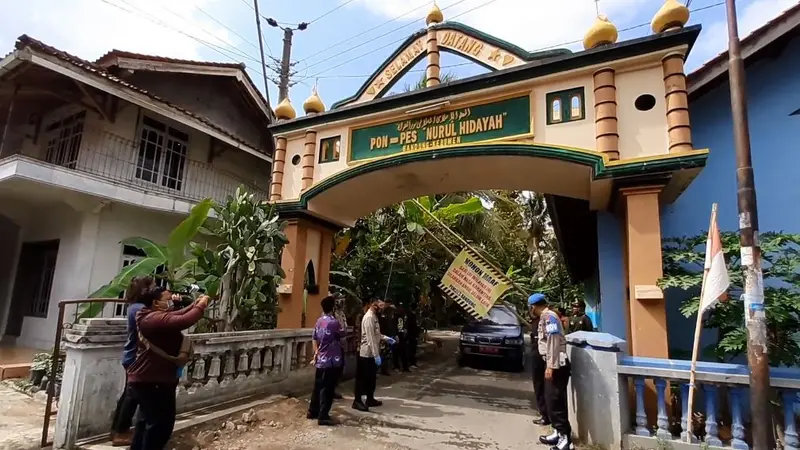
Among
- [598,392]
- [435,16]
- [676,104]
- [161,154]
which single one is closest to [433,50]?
[435,16]

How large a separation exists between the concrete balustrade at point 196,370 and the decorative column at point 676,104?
6097 millimetres

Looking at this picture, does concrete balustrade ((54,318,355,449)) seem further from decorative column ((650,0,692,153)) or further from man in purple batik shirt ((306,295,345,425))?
decorative column ((650,0,692,153))

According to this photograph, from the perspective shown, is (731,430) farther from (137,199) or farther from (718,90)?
(137,199)

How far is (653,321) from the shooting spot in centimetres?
500

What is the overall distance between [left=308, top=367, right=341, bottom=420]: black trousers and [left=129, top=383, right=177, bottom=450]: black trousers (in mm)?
2087

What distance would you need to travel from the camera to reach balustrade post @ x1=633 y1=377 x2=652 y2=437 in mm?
4621

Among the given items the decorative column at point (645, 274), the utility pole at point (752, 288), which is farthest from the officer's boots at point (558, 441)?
the utility pole at point (752, 288)

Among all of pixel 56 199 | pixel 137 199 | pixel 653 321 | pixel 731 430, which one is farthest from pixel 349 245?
pixel 731 430

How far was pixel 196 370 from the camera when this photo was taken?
5.64 meters

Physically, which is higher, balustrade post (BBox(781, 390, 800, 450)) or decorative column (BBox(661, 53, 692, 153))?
decorative column (BBox(661, 53, 692, 153))

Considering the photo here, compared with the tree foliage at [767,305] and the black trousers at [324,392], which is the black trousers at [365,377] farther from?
the tree foliage at [767,305]

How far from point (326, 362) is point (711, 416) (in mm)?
4194

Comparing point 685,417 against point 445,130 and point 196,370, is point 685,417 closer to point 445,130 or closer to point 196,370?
point 445,130

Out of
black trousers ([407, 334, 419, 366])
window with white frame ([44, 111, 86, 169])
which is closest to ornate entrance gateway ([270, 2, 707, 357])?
black trousers ([407, 334, 419, 366])
